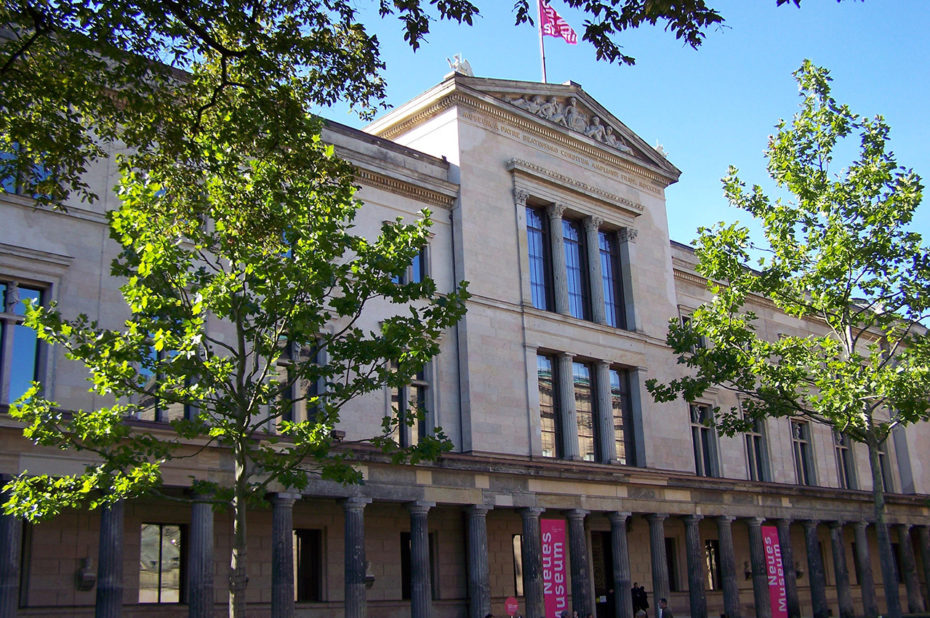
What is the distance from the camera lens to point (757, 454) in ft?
145

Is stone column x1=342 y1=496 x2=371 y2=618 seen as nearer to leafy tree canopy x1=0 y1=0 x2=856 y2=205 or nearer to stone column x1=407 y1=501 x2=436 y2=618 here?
stone column x1=407 y1=501 x2=436 y2=618

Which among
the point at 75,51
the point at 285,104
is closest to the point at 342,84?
the point at 285,104

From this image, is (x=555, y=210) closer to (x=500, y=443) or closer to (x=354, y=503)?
(x=500, y=443)

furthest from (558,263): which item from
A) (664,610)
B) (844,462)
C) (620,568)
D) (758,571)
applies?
(844,462)

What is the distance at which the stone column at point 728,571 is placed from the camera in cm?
A: 3700

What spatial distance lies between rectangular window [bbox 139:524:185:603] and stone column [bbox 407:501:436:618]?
6.31 m

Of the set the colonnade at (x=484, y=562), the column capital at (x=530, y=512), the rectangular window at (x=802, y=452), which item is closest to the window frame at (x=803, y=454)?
the rectangular window at (x=802, y=452)

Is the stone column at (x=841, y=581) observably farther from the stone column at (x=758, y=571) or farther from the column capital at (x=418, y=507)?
the column capital at (x=418, y=507)

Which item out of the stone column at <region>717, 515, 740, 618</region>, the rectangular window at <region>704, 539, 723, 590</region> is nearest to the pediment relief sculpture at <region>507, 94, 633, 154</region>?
the stone column at <region>717, 515, 740, 618</region>

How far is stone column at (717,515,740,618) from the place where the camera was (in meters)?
37.0

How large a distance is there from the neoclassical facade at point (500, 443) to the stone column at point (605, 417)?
10 cm

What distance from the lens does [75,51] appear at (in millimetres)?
13625

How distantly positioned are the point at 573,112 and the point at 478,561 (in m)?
17.7

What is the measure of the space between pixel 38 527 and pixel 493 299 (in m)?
15.5
